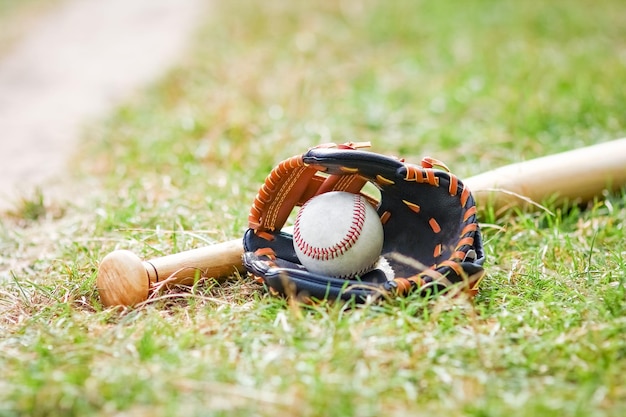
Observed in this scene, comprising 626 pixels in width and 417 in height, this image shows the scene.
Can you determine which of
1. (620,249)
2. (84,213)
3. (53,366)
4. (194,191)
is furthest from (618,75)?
A: (53,366)

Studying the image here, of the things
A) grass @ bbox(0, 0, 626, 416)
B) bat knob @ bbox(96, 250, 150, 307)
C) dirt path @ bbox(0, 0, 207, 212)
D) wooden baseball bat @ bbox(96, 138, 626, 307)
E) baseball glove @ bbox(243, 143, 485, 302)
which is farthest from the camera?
dirt path @ bbox(0, 0, 207, 212)

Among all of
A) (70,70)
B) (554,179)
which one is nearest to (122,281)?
(554,179)

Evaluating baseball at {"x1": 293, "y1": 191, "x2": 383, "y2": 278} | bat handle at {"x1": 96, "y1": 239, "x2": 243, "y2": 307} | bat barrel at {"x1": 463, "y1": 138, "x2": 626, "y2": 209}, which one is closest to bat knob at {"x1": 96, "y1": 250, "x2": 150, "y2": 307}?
bat handle at {"x1": 96, "y1": 239, "x2": 243, "y2": 307}

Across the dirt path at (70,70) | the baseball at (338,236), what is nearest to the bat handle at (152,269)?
the baseball at (338,236)

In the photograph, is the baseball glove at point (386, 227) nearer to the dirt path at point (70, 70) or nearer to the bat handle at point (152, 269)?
the bat handle at point (152, 269)

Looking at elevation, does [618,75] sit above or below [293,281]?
above

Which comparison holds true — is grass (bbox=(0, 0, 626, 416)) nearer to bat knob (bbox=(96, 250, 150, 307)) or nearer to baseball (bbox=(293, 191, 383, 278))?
bat knob (bbox=(96, 250, 150, 307))

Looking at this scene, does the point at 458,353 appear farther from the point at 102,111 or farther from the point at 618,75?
the point at 102,111
